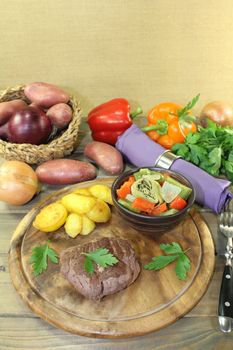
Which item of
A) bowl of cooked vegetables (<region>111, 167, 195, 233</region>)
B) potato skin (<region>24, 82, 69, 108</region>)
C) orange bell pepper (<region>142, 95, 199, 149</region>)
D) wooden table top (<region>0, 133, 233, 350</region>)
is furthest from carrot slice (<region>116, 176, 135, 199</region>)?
potato skin (<region>24, 82, 69, 108</region>)

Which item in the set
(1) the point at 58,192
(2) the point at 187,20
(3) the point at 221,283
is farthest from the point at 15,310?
(2) the point at 187,20

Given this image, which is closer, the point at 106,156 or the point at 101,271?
the point at 101,271

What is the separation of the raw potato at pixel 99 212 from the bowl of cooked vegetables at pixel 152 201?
7 centimetres

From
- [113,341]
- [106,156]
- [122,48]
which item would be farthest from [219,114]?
[113,341]

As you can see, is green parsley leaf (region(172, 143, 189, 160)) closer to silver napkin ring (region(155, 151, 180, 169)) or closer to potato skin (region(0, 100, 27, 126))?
silver napkin ring (region(155, 151, 180, 169))

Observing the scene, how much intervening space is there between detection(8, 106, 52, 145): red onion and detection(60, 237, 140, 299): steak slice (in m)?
0.50

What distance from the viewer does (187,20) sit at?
167 cm

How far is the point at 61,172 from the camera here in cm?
121

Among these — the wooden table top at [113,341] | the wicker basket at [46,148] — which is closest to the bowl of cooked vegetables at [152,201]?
the wooden table top at [113,341]

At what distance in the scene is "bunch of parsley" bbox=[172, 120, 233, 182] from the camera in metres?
1.20

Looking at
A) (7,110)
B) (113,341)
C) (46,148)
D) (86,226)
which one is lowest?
(113,341)

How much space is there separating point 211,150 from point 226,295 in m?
0.55

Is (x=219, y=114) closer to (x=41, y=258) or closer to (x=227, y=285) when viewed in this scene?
(x=227, y=285)

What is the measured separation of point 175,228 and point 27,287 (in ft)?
1.46
